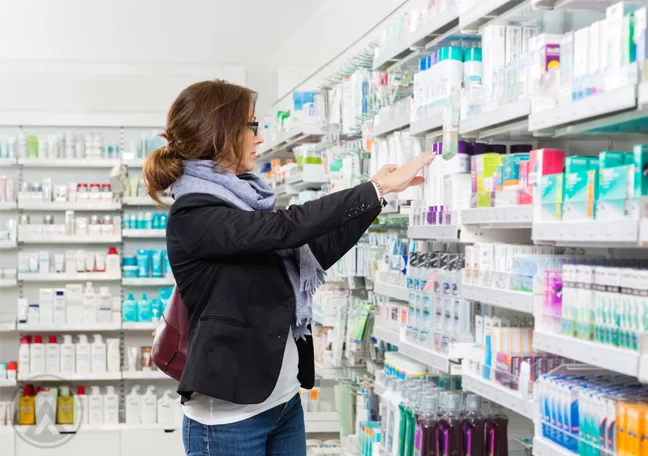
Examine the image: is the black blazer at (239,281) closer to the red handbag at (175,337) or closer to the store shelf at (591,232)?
the red handbag at (175,337)

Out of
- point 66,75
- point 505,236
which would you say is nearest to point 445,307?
point 505,236

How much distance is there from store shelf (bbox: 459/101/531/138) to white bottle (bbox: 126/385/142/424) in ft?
17.2

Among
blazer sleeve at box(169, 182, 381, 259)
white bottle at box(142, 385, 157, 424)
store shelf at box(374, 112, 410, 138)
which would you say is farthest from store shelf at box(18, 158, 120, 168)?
blazer sleeve at box(169, 182, 381, 259)

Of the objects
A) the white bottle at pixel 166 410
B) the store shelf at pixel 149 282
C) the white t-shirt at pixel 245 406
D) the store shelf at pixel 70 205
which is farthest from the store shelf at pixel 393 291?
the store shelf at pixel 70 205

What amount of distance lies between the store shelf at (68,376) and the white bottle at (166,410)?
0.48 metres

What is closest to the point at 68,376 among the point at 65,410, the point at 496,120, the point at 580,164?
the point at 65,410

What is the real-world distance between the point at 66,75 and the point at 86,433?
3.17 m

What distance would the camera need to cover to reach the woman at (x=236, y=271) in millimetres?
2338

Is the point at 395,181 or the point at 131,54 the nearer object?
the point at 395,181

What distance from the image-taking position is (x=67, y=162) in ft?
25.2

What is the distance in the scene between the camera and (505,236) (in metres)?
2.95

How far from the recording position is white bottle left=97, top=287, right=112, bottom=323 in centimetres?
753

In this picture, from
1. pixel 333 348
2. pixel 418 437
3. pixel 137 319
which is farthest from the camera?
pixel 137 319

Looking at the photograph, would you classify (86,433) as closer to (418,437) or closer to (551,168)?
(418,437)
